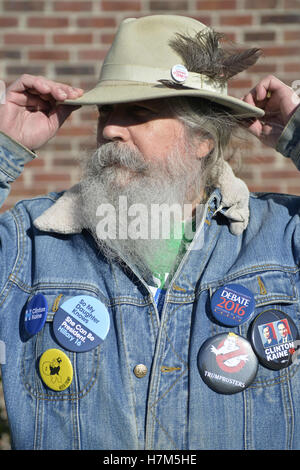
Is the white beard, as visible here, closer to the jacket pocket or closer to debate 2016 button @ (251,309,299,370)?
the jacket pocket

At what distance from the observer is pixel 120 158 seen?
246 centimetres

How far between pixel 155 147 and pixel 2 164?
651mm

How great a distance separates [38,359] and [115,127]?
1.01 metres

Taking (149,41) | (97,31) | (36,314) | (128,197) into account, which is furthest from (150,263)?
(97,31)

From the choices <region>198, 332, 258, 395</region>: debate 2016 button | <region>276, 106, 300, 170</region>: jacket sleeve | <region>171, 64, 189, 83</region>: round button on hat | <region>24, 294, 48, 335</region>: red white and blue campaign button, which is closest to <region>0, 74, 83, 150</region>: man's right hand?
<region>171, 64, 189, 83</region>: round button on hat

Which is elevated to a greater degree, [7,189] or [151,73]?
[151,73]

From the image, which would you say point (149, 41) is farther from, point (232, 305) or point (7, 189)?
point (232, 305)

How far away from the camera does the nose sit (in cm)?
248

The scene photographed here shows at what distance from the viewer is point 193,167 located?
8.79 feet

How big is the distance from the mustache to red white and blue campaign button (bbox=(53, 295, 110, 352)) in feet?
1.92

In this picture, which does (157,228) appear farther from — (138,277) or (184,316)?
(184,316)

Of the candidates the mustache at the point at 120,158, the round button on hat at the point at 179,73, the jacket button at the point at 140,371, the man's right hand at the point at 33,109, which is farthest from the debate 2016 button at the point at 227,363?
the man's right hand at the point at 33,109

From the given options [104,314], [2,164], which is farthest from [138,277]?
[2,164]

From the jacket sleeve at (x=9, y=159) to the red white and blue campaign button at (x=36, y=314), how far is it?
0.47m
